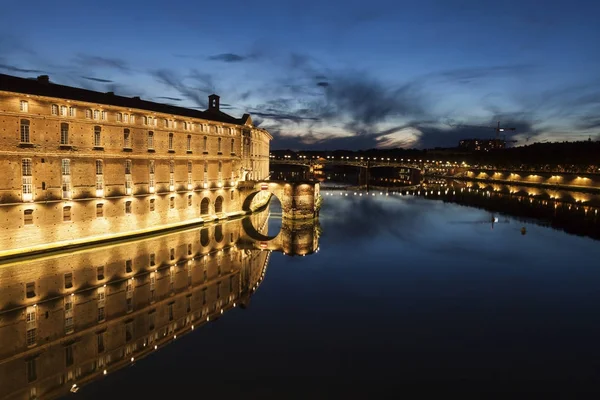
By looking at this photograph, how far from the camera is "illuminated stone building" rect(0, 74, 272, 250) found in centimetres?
2986

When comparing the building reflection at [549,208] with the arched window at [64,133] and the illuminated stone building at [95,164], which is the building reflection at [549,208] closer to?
the illuminated stone building at [95,164]

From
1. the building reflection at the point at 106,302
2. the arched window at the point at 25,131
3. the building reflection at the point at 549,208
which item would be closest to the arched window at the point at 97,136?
the arched window at the point at 25,131

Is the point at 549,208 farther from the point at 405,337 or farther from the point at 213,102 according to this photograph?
the point at 405,337

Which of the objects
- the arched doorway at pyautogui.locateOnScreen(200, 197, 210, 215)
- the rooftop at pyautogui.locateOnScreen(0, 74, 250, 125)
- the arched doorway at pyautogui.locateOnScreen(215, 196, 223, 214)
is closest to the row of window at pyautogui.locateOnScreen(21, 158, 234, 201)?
the arched doorway at pyautogui.locateOnScreen(200, 197, 210, 215)

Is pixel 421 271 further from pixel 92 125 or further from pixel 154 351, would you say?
pixel 92 125

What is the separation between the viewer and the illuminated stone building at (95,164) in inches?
1176

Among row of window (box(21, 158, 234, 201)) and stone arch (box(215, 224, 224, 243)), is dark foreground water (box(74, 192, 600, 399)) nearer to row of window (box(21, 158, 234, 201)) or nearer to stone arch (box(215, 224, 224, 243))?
stone arch (box(215, 224, 224, 243))

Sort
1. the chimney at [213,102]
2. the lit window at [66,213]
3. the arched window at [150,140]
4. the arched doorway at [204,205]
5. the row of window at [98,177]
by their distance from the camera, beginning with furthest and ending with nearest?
the chimney at [213,102] → the arched doorway at [204,205] → the arched window at [150,140] → the lit window at [66,213] → the row of window at [98,177]

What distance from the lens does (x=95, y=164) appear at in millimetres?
35406

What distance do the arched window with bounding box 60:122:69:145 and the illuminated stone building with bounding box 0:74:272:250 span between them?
0.22 feet

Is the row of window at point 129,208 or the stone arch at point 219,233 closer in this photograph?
the row of window at point 129,208

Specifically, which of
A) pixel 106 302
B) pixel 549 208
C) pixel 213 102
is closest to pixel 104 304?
pixel 106 302

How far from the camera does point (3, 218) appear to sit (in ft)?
95.0

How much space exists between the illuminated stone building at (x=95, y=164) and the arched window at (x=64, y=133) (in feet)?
0.22
